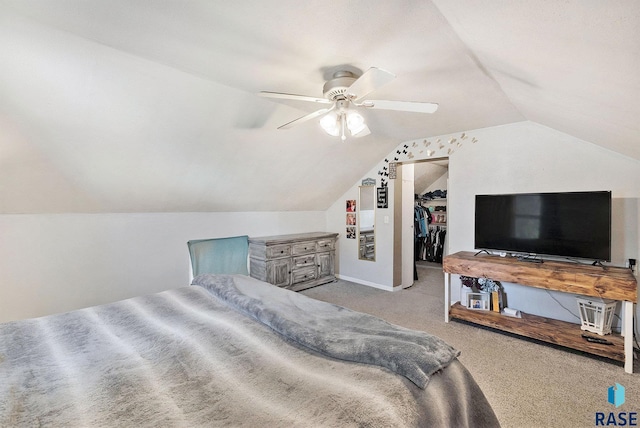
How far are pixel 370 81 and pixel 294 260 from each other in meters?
3.24

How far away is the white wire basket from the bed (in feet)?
7.24

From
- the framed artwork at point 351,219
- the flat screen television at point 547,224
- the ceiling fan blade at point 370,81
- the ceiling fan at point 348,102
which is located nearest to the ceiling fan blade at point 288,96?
the ceiling fan at point 348,102

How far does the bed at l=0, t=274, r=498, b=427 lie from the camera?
931 millimetres

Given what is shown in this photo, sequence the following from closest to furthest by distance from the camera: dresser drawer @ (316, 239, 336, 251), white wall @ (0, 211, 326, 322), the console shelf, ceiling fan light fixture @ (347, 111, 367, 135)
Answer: ceiling fan light fixture @ (347, 111, 367, 135) < the console shelf < white wall @ (0, 211, 326, 322) < dresser drawer @ (316, 239, 336, 251)

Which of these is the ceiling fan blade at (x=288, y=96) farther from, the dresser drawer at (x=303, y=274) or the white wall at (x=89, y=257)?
the dresser drawer at (x=303, y=274)

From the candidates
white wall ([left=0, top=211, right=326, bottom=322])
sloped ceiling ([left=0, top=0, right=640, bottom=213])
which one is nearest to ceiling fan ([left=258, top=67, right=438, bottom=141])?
sloped ceiling ([left=0, top=0, right=640, bottom=213])

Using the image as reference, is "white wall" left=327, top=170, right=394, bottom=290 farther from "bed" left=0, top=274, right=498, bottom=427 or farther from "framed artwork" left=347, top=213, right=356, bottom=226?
"bed" left=0, top=274, right=498, bottom=427

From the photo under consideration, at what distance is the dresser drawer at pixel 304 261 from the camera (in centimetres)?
448

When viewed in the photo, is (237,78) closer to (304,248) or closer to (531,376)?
(304,248)

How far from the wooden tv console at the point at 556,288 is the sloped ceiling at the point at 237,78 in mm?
1121

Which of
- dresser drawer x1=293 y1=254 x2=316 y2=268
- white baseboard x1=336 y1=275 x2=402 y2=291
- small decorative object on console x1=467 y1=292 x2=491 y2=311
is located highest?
dresser drawer x1=293 y1=254 x2=316 y2=268

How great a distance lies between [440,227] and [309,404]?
6152 mm

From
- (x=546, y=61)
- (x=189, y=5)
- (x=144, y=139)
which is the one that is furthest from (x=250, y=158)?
(x=546, y=61)

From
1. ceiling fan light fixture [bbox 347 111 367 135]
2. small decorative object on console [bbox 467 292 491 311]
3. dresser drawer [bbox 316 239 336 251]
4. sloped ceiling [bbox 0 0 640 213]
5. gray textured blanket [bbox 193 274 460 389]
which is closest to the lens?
gray textured blanket [bbox 193 274 460 389]
